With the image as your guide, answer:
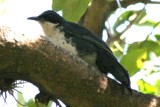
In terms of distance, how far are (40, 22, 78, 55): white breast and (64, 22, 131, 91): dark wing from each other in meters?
0.05

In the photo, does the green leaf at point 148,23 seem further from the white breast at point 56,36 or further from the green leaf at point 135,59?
the white breast at point 56,36

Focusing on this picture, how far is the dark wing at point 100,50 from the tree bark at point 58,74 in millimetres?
80

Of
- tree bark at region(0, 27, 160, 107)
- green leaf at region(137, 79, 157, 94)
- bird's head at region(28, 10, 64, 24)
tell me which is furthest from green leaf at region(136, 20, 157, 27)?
tree bark at region(0, 27, 160, 107)

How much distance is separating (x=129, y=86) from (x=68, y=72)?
1.33 feet

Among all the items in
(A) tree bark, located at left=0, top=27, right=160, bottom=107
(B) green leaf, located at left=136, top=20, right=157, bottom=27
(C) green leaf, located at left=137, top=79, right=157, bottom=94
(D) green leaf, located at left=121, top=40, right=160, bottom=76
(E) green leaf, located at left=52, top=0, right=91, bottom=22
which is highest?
(B) green leaf, located at left=136, top=20, right=157, bottom=27

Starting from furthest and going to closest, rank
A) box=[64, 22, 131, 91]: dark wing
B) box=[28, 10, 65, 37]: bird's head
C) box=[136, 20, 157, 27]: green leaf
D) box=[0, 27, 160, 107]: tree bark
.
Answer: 1. box=[136, 20, 157, 27]: green leaf
2. box=[28, 10, 65, 37]: bird's head
3. box=[64, 22, 131, 91]: dark wing
4. box=[0, 27, 160, 107]: tree bark

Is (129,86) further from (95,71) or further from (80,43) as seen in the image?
(80,43)

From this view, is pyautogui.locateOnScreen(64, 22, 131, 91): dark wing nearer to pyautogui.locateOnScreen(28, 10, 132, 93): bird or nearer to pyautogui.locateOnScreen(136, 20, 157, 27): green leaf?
pyautogui.locateOnScreen(28, 10, 132, 93): bird

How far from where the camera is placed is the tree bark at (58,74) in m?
2.06

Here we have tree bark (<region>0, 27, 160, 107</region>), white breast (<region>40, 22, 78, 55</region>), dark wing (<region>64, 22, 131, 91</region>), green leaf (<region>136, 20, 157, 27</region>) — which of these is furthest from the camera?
green leaf (<region>136, 20, 157, 27</region>)

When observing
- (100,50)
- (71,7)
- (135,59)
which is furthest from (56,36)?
(135,59)

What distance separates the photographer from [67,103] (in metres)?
2.34

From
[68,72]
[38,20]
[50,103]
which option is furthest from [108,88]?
[38,20]

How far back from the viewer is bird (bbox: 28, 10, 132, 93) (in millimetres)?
2551
